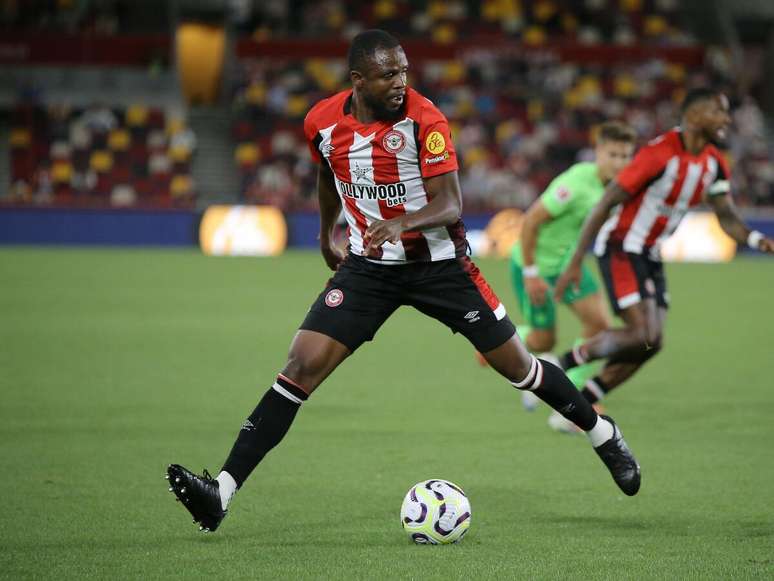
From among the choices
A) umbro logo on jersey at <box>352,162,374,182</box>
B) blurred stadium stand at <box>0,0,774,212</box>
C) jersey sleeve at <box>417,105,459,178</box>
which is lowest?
blurred stadium stand at <box>0,0,774,212</box>

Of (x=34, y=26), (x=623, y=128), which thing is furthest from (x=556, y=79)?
(x=623, y=128)

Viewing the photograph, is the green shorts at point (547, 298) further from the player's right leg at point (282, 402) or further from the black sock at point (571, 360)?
the player's right leg at point (282, 402)

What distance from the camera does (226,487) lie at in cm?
516

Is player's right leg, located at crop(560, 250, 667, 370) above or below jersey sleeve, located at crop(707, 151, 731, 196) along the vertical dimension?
below

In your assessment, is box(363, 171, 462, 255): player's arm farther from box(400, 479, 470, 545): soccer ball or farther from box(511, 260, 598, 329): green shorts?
box(511, 260, 598, 329): green shorts

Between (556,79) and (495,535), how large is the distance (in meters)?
29.1

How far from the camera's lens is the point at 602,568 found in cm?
478

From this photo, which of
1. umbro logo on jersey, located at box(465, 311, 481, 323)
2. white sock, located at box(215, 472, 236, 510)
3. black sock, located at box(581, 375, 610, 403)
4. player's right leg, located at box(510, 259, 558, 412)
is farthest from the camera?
player's right leg, located at box(510, 259, 558, 412)

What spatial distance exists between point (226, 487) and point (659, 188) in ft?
12.4

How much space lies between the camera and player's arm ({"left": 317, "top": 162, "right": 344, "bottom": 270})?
578 centimetres

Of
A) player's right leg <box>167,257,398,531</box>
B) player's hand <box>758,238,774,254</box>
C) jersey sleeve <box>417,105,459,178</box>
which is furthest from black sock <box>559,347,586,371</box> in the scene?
jersey sleeve <box>417,105,459,178</box>

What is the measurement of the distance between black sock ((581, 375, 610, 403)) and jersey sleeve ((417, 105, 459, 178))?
312 cm

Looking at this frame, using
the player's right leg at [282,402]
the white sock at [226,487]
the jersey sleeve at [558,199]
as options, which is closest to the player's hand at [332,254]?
the player's right leg at [282,402]

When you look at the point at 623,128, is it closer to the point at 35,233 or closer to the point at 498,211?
the point at 498,211
